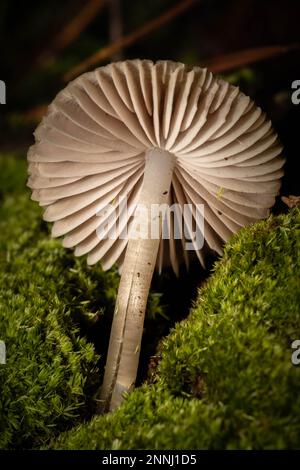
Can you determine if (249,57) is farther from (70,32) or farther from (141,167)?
(70,32)

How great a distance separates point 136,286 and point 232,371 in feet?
1.72

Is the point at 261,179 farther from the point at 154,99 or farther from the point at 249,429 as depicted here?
the point at 249,429

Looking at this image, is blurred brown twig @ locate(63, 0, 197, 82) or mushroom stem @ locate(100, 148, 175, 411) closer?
mushroom stem @ locate(100, 148, 175, 411)

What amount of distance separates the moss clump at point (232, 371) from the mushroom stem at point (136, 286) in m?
0.15

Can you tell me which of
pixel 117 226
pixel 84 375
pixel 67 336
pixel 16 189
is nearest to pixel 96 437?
pixel 84 375

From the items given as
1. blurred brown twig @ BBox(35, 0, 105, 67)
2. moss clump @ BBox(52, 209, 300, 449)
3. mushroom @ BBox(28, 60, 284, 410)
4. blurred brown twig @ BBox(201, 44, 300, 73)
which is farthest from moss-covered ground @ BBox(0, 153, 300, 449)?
blurred brown twig @ BBox(35, 0, 105, 67)

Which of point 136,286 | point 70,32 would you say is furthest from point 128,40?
point 136,286

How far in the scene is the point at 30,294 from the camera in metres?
1.82

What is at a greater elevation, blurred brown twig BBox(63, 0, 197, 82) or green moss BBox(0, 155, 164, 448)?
blurred brown twig BBox(63, 0, 197, 82)

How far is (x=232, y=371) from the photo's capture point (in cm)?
135

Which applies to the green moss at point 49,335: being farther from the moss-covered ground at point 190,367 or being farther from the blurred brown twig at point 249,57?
the blurred brown twig at point 249,57

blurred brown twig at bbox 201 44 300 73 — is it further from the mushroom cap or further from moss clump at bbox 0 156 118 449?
moss clump at bbox 0 156 118 449

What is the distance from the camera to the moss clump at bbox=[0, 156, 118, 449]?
1.54m

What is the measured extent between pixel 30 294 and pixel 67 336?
0.78ft
